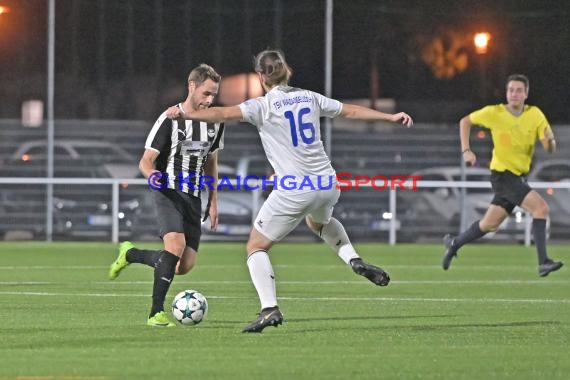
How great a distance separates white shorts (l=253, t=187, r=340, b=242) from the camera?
10312 millimetres

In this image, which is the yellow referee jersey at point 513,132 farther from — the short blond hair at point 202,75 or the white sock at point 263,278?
the white sock at point 263,278

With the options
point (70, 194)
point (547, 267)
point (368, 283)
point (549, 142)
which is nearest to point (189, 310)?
point (368, 283)

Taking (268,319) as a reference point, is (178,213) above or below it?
above

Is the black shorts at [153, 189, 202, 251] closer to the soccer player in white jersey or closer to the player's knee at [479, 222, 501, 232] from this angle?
the soccer player in white jersey

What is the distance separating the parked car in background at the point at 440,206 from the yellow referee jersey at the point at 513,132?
1043 centimetres

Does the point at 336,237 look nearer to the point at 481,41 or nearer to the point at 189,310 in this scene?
the point at 189,310

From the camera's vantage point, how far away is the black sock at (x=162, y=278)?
420 inches

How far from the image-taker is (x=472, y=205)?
26422mm

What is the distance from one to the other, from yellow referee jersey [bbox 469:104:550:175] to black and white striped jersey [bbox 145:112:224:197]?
17.3 ft

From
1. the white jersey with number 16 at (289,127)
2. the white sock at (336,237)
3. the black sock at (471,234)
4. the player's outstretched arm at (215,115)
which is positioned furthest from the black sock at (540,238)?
the player's outstretched arm at (215,115)

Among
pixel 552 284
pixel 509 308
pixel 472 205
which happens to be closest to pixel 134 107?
pixel 472 205

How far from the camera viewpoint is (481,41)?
30.6 metres

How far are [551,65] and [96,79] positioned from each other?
29.5 ft

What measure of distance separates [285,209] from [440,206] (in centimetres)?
1670
